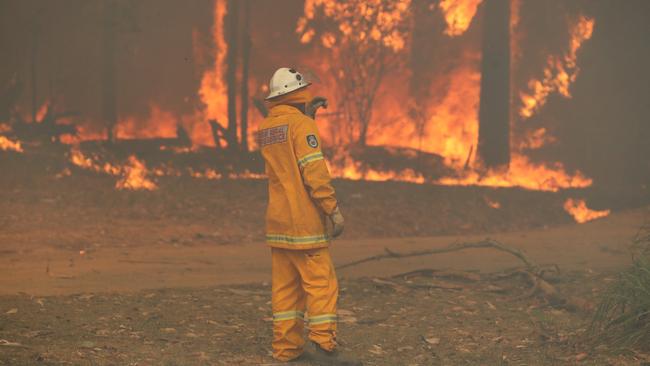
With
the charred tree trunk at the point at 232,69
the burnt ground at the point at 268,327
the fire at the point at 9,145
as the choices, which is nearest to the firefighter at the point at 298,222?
the burnt ground at the point at 268,327

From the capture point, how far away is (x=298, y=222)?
207 inches

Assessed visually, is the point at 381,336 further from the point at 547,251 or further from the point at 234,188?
the point at 234,188

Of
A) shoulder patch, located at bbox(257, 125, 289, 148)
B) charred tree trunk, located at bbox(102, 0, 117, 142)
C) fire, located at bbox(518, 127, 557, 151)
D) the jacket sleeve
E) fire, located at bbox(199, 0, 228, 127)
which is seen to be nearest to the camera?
the jacket sleeve

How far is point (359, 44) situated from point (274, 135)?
27.8ft

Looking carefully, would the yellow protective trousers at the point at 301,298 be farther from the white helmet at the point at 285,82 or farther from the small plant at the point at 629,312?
the small plant at the point at 629,312

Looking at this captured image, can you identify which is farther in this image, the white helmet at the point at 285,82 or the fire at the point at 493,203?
the fire at the point at 493,203

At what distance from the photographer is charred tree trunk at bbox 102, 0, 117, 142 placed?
42.5 ft

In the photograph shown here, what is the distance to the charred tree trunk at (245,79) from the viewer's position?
13320 millimetres

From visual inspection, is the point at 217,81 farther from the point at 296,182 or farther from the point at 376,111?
the point at 296,182

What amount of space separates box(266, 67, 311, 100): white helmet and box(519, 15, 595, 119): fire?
9.31 metres

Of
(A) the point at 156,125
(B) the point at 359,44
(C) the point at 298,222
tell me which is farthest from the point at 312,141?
(B) the point at 359,44

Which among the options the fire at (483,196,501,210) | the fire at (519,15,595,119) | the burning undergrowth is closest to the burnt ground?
the fire at (483,196,501,210)

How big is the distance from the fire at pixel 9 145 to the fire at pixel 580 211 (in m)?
8.24

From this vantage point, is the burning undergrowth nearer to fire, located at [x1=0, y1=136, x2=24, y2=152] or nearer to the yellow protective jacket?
fire, located at [x1=0, y1=136, x2=24, y2=152]
